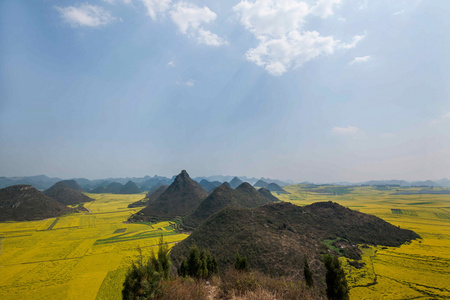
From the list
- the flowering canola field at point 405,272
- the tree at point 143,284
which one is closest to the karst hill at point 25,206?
the tree at point 143,284

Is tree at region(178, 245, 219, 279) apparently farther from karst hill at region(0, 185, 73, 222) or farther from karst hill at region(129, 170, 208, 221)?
karst hill at region(0, 185, 73, 222)

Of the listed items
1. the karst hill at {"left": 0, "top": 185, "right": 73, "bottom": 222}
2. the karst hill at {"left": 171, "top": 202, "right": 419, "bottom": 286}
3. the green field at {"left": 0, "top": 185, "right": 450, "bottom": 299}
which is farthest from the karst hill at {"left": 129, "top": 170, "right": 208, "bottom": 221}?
the karst hill at {"left": 171, "top": 202, "right": 419, "bottom": 286}

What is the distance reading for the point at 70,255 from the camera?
39188 millimetres

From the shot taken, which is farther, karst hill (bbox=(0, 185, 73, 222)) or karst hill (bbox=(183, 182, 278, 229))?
karst hill (bbox=(0, 185, 73, 222))

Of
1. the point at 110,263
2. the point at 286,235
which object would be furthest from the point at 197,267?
the point at 110,263

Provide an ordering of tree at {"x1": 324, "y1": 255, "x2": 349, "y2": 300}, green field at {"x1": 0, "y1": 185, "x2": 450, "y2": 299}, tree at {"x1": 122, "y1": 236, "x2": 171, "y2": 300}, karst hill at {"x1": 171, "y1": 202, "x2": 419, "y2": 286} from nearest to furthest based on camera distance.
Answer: tree at {"x1": 122, "y1": 236, "x2": 171, "y2": 300} < tree at {"x1": 324, "y1": 255, "x2": 349, "y2": 300} < green field at {"x1": 0, "y1": 185, "x2": 450, "y2": 299} < karst hill at {"x1": 171, "y1": 202, "x2": 419, "y2": 286}

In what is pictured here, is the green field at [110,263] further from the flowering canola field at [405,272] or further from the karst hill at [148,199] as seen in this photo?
the karst hill at [148,199]

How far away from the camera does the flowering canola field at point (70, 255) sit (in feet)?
86.9

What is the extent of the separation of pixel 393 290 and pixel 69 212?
118m

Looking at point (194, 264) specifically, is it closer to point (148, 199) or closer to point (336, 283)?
point (336, 283)

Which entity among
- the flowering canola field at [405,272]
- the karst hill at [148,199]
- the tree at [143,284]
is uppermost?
the tree at [143,284]

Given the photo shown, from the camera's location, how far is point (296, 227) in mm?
38906

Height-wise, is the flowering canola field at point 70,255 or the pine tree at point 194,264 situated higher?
the pine tree at point 194,264

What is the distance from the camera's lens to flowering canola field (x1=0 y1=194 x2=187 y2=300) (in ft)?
86.9
